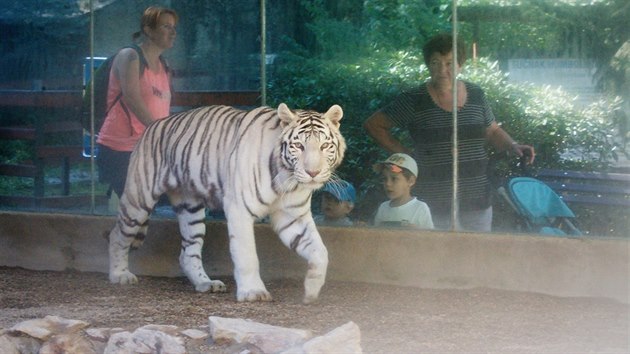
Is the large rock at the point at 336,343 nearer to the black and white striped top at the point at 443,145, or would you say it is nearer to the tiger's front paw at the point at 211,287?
the black and white striped top at the point at 443,145

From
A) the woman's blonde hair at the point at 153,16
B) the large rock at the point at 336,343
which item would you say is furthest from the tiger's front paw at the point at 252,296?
the woman's blonde hair at the point at 153,16

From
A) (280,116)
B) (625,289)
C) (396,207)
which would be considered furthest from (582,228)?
(280,116)

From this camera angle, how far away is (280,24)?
9.37 m

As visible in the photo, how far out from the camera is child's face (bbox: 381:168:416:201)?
887 centimetres

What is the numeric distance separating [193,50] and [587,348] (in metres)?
4.25

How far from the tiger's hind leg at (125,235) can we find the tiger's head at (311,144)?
60.3 inches

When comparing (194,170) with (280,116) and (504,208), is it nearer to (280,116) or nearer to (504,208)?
(280,116)

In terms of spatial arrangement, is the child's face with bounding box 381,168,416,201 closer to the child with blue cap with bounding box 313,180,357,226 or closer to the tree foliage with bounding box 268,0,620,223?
the tree foliage with bounding box 268,0,620,223

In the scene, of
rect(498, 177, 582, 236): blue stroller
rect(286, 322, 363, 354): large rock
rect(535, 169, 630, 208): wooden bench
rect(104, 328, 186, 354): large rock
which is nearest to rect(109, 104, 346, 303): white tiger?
rect(498, 177, 582, 236): blue stroller

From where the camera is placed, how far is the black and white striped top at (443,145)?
8.67 m

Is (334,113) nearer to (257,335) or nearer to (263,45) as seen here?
(263,45)

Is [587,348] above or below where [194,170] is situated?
below

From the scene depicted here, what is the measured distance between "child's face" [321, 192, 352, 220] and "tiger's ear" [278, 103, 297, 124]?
0.95 metres

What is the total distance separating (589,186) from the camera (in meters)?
8.24
